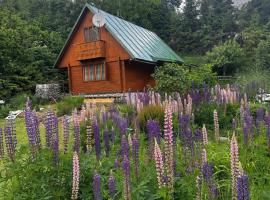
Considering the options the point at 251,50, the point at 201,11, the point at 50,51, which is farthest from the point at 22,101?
the point at 201,11

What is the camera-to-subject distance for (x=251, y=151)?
5.61m

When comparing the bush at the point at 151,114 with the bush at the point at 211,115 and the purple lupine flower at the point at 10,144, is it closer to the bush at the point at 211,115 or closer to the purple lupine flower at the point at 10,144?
the bush at the point at 211,115

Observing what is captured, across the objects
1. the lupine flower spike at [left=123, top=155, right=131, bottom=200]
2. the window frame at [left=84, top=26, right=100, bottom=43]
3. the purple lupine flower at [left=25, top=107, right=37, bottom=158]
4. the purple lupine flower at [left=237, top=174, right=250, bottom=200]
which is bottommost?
the lupine flower spike at [left=123, top=155, right=131, bottom=200]

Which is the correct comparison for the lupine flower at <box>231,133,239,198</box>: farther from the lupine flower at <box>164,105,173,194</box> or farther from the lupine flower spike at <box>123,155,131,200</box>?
the lupine flower spike at <box>123,155,131,200</box>

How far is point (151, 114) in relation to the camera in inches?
352

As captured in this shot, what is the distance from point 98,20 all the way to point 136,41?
9.79 feet

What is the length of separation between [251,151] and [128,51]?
1688cm

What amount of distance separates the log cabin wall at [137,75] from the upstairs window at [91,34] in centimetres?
289

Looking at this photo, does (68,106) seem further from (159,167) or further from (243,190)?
(243,190)

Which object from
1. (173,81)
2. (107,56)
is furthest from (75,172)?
(107,56)

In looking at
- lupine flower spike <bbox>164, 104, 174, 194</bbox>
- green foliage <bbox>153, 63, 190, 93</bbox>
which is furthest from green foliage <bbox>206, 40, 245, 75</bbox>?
lupine flower spike <bbox>164, 104, 174, 194</bbox>

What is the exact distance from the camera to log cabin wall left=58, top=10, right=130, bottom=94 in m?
23.7

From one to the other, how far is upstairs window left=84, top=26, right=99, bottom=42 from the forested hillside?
402 cm

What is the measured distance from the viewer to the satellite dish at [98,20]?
22891 mm
